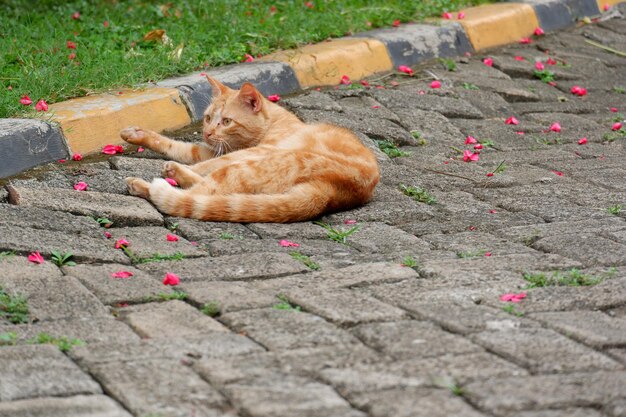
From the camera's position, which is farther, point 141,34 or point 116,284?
point 141,34

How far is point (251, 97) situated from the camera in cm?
507

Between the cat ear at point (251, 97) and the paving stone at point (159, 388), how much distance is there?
99.9 inches

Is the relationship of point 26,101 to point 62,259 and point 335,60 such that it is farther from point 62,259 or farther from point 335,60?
point 335,60

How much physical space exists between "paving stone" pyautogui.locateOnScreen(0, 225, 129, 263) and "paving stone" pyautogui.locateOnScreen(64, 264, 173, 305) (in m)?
0.10

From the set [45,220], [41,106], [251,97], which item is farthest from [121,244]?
[251,97]

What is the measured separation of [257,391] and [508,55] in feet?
17.9

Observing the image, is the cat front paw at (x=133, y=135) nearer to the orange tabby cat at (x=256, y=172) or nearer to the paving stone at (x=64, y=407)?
the orange tabby cat at (x=256, y=172)

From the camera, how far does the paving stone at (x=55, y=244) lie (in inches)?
139

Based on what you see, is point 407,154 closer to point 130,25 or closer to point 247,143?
point 247,143

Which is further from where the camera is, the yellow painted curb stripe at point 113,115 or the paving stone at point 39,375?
the yellow painted curb stripe at point 113,115

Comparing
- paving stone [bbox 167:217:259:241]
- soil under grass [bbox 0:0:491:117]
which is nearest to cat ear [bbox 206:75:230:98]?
soil under grass [bbox 0:0:491:117]

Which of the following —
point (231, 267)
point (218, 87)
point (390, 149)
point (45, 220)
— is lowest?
point (390, 149)

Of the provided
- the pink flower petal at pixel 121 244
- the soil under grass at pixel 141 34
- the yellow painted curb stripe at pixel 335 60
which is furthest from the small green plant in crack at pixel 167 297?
the yellow painted curb stripe at pixel 335 60

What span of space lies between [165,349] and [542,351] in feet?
3.45
